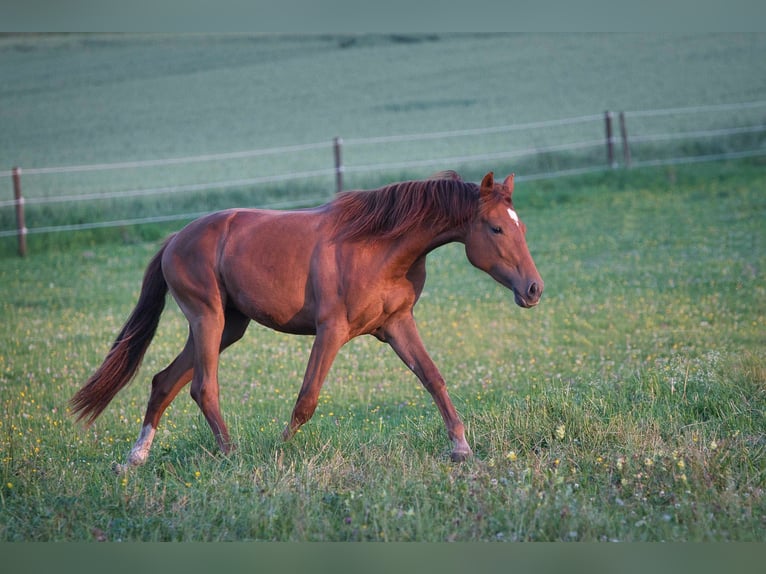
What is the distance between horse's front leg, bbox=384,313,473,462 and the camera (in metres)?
5.71

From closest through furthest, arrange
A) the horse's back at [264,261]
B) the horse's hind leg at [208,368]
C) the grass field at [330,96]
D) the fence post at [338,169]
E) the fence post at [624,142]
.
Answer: the horse's back at [264,261]
the horse's hind leg at [208,368]
the fence post at [338,169]
the fence post at [624,142]
the grass field at [330,96]

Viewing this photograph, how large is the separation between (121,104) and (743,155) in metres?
16.4

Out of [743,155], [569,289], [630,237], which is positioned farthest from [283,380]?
[743,155]

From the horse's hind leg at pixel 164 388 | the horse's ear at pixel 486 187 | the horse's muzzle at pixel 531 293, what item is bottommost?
the horse's hind leg at pixel 164 388

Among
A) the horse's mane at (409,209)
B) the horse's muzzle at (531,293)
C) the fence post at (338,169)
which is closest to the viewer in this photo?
the horse's muzzle at (531,293)

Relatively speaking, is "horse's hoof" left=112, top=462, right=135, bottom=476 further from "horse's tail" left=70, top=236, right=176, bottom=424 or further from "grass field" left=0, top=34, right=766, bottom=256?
"grass field" left=0, top=34, right=766, bottom=256

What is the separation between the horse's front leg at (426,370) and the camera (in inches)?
225

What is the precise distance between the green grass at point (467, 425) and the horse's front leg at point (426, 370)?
208 millimetres

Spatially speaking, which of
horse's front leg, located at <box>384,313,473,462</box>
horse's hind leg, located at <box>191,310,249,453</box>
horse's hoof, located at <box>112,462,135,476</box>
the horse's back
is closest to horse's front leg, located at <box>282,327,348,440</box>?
the horse's back

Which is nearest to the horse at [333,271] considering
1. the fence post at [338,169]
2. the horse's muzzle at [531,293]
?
the horse's muzzle at [531,293]

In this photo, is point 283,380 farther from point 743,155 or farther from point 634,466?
Result: point 743,155

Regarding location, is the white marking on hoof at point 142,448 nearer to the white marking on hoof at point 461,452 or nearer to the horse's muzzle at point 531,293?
the white marking on hoof at point 461,452

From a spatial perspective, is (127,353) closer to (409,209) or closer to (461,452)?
(409,209)

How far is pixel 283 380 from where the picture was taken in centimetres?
946
